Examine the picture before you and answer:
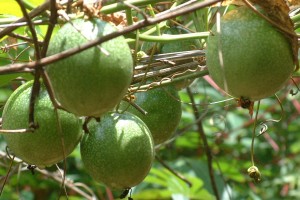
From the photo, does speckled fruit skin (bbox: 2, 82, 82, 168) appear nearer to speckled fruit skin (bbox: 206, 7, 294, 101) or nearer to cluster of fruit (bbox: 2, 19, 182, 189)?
cluster of fruit (bbox: 2, 19, 182, 189)

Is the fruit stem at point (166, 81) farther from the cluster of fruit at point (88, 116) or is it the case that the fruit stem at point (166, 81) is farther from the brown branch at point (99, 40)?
the brown branch at point (99, 40)

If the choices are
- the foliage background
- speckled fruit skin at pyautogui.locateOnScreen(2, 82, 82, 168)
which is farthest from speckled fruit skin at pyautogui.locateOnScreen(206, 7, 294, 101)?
the foliage background

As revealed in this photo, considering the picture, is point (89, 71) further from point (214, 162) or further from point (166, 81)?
point (214, 162)

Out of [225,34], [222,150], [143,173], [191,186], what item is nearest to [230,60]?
[225,34]

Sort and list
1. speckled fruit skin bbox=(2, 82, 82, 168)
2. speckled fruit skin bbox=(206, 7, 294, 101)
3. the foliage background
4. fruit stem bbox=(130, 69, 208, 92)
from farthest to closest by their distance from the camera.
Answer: the foliage background < fruit stem bbox=(130, 69, 208, 92) < speckled fruit skin bbox=(2, 82, 82, 168) < speckled fruit skin bbox=(206, 7, 294, 101)

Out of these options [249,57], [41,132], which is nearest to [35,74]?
[41,132]
